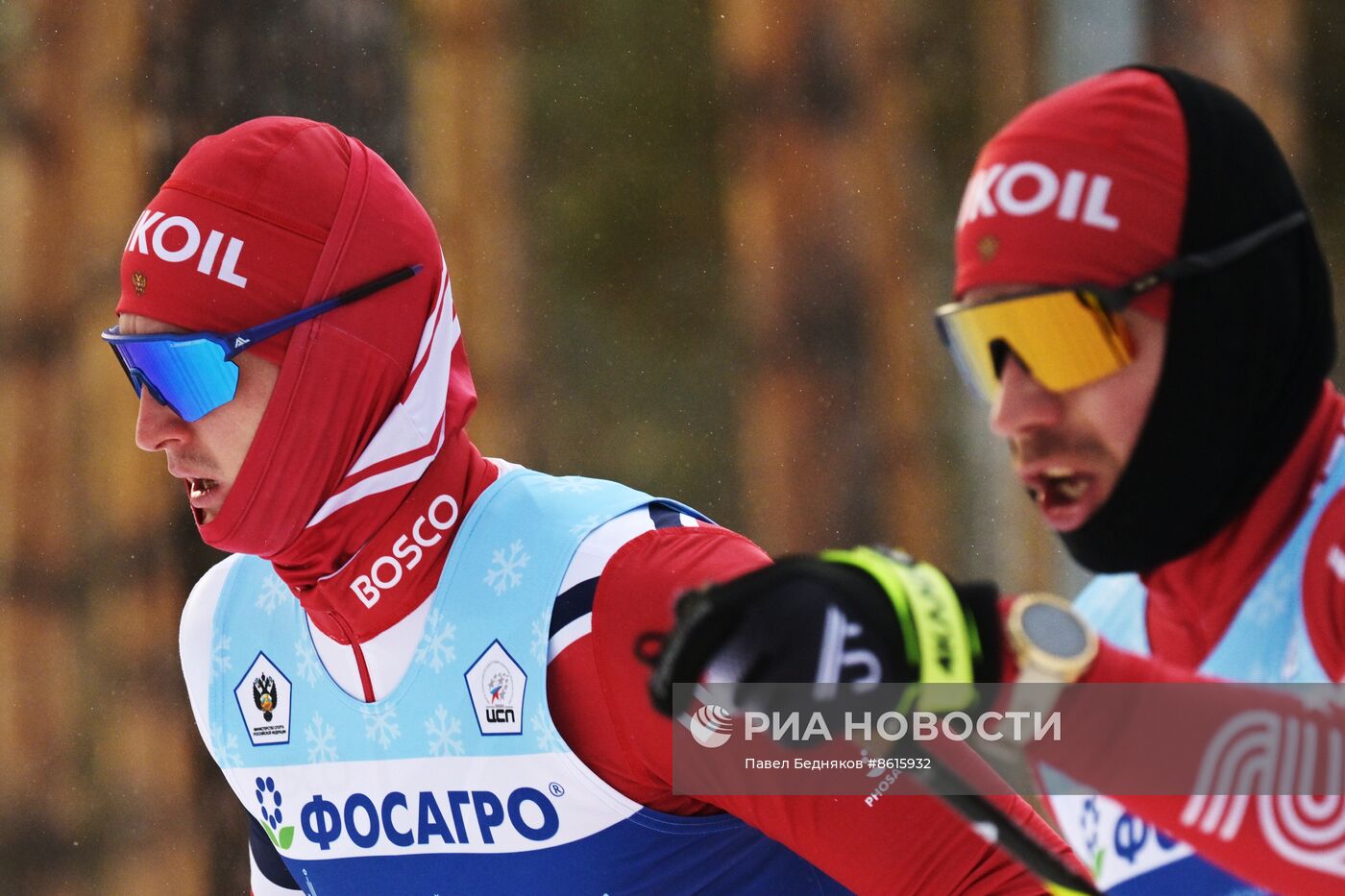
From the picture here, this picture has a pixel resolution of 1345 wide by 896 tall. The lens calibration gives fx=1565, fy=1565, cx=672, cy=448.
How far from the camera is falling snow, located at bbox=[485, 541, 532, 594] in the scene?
207 cm

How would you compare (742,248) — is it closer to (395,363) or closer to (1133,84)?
(395,363)

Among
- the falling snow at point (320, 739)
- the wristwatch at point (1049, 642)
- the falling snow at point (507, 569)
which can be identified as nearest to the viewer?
the wristwatch at point (1049, 642)

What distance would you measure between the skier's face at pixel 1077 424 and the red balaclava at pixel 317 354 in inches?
37.6

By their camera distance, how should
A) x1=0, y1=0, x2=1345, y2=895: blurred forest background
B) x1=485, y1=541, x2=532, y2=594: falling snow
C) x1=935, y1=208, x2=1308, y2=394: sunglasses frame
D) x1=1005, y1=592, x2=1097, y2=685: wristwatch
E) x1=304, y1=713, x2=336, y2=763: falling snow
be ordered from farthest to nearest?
x1=0, y1=0, x2=1345, y2=895: blurred forest background, x1=304, y1=713, x2=336, y2=763: falling snow, x1=485, y1=541, x2=532, y2=594: falling snow, x1=935, y1=208, x2=1308, y2=394: sunglasses frame, x1=1005, y1=592, x2=1097, y2=685: wristwatch

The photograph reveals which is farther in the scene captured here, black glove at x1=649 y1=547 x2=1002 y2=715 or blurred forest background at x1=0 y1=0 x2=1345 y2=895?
blurred forest background at x1=0 y1=0 x2=1345 y2=895

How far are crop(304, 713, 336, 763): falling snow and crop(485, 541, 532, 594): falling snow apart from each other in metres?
0.34

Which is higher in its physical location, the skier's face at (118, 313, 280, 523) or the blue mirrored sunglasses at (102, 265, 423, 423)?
the blue mirrored sunglasses at (102, 265, 423, 423)

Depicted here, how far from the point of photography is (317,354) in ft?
7.08

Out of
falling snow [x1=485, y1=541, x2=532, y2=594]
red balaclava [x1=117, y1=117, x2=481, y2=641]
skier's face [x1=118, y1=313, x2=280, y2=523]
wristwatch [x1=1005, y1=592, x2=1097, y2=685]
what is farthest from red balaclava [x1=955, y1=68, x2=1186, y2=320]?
skier's face [x1=118, y1=313, x2=280, y2=523]

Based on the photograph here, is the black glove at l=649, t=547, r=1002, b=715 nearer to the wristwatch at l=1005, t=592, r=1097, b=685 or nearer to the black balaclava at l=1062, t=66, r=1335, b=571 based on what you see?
the wristwatch at l=1005, t=592, r=1097, b=685

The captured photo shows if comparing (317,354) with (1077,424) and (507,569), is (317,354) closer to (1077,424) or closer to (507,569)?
(507,569)

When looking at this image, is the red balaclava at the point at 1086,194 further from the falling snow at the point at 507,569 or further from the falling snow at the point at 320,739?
the falling snow at the point at 320,739

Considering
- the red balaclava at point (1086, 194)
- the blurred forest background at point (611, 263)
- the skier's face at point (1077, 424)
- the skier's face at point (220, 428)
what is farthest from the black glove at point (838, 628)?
the blurred forest background at point (611, 263)

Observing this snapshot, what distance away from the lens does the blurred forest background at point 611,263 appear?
425 cm
